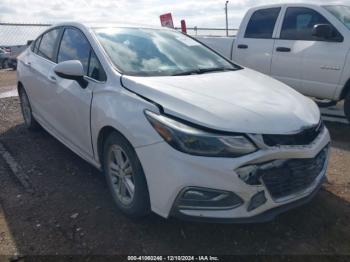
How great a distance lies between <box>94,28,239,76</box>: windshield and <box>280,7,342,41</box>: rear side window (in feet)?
8.54

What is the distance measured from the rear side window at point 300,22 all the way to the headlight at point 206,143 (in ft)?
13.5

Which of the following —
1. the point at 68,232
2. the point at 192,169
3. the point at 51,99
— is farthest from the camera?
the point at 51,99

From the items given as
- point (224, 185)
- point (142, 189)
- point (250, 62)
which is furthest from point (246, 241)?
point (250, 62)

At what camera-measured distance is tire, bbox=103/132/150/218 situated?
8.79ft

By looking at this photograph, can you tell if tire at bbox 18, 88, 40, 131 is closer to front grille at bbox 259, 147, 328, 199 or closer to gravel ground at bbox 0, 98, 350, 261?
gravel ground at bbox 0, 98, 350, 261

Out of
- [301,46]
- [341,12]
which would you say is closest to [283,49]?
[301,46]

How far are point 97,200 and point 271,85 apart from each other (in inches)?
75.7

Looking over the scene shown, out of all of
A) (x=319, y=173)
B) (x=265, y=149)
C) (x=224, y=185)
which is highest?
(x=265, y=149)

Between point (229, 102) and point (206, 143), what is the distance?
0.44 metres

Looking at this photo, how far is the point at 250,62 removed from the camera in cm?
661

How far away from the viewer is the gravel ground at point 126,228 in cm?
269

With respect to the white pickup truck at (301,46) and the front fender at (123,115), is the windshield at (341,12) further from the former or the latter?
the front fender at (123,115)

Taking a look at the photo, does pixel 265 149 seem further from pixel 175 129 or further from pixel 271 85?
pixel 271 85

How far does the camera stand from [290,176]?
8.20 feet
